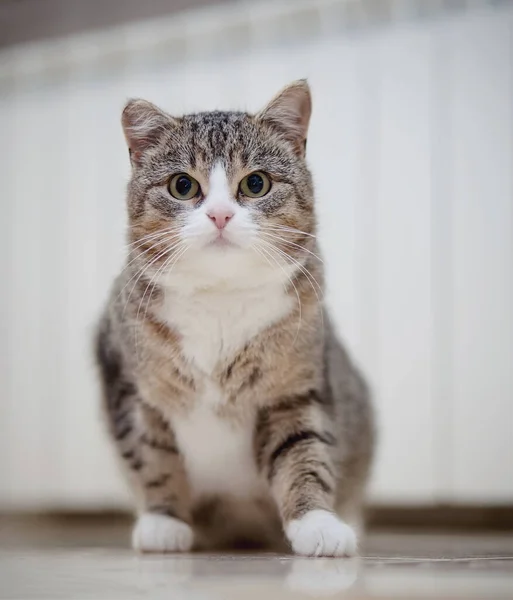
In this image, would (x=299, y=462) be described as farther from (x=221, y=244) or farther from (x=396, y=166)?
(x=396, y=166)

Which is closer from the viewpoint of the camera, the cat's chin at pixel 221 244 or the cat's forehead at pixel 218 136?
the cat's chin at pixel 221 244

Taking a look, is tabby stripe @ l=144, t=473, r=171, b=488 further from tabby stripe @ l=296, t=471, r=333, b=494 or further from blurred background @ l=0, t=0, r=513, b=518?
blurred background @ l=0, t=0, r=513, b=518

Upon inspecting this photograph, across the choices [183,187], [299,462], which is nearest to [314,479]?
[299,462]

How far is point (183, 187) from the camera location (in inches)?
55.6

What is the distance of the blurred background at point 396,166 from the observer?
212 cm

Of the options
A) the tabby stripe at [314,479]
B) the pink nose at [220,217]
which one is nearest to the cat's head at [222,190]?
the pink nose at [220,217]

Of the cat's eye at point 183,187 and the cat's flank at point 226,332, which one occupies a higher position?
the cat's eye at point 183,187

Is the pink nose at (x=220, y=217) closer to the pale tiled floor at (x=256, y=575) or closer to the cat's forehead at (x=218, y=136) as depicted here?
the cat's forehead at (x=218, y=136)

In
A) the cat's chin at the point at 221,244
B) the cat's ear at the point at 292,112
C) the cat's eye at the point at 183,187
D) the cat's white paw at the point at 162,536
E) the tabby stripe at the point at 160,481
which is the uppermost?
the cat's ear at the point at 292,112

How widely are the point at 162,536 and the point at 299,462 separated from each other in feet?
0.92

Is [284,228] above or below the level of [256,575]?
above

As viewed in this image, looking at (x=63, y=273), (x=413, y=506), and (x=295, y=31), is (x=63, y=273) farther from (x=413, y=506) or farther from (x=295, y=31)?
(x=413, y=506)

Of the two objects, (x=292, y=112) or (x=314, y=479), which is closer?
(x=314, y=479)

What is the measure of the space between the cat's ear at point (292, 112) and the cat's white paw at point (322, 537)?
0.70m
